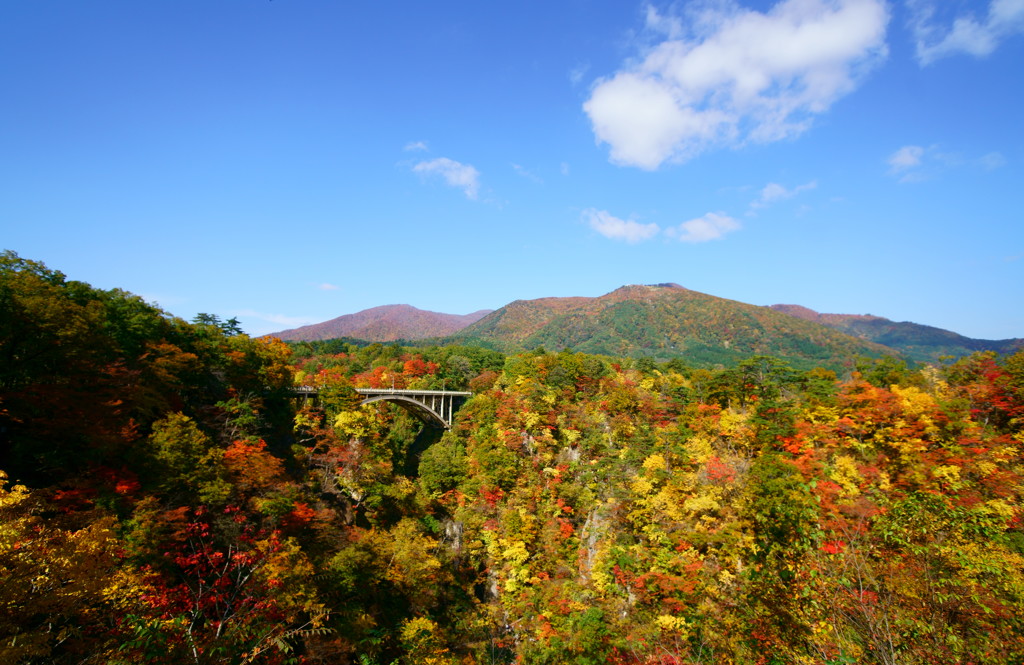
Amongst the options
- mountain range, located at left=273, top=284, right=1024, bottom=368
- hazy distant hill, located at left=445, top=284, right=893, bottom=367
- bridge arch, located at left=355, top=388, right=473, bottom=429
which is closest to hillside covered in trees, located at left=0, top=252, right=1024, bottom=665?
bridge arch, located at left=355, top=388, right=473, bottom=429

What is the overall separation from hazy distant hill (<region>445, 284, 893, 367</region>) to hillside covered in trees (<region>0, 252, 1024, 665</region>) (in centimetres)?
11953

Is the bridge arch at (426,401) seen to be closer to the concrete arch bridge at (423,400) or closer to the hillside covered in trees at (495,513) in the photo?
the concrete arch bridge at (423,400)

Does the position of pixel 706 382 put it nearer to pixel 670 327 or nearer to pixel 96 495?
pixel 96 495

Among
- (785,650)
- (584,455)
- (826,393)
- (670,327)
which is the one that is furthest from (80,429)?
(670,327)

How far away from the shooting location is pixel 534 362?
46938mm

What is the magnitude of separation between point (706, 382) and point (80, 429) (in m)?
39.1

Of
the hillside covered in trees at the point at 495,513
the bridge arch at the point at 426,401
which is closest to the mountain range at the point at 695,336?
the bridge arch at the point at 426,401

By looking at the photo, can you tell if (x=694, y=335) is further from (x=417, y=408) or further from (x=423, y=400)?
Answer: (x=417, y=408)

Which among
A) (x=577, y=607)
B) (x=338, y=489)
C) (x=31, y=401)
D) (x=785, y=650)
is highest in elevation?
(x=31, y=401)

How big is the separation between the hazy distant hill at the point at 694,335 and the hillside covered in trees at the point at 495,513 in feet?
392

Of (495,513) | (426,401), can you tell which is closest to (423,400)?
(426,401)

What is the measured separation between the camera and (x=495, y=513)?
32656mm

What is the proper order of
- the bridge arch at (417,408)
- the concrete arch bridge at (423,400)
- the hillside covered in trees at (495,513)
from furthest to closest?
the bridge arch at (417,408) < the concrete arch bridge at (423,400) < the hillside covered in trees at (495,513)

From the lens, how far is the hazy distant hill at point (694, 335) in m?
151
